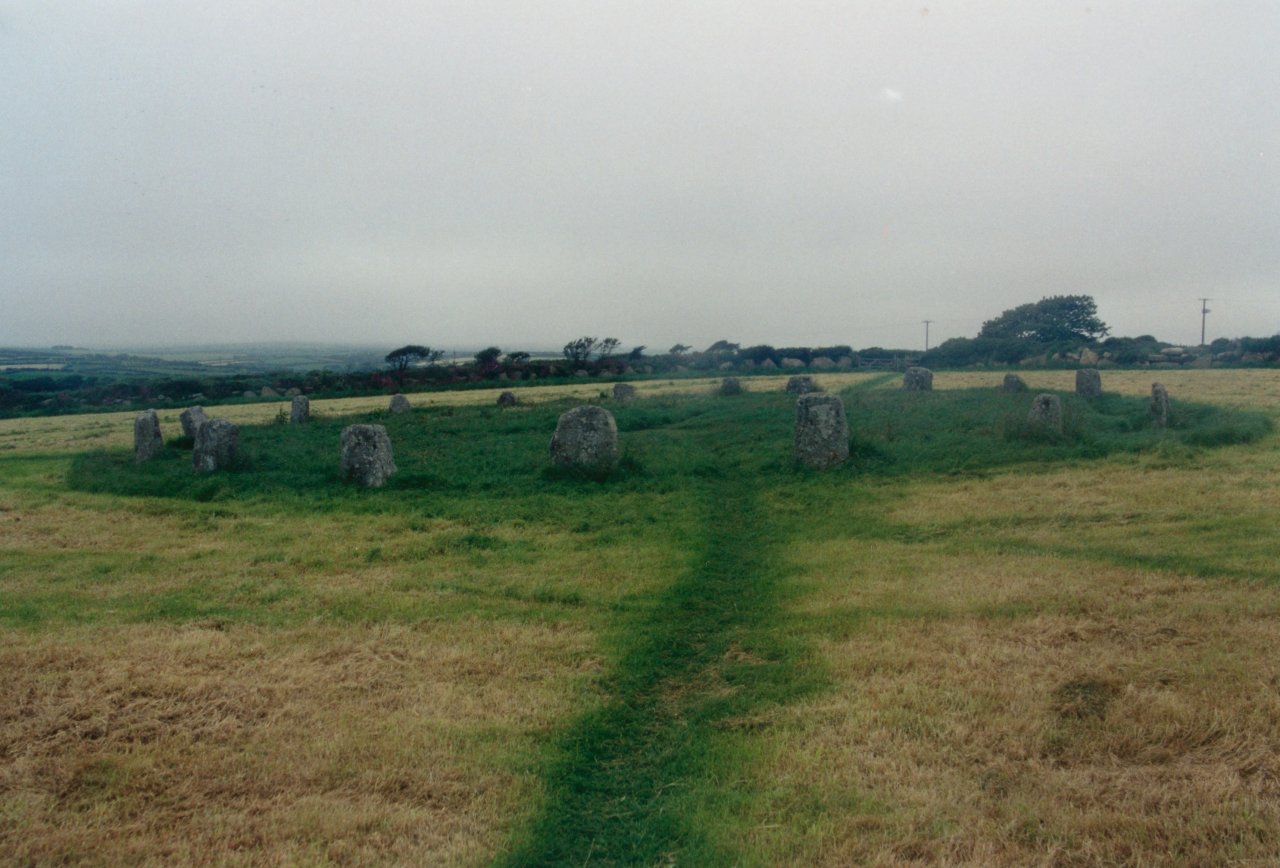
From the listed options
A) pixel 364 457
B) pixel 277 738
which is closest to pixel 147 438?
pixel 364 457

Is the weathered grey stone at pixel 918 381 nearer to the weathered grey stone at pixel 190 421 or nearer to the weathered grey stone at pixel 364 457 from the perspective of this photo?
the weathered grey stone at pixel 364 457

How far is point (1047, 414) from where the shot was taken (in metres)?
18.4

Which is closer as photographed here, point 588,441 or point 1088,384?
point 588,441

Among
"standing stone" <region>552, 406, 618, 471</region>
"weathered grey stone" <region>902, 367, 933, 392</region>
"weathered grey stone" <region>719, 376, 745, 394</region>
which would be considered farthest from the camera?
"weathered grey stone" <region>719, 376, 745, 394</region>

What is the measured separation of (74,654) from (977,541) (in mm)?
10765

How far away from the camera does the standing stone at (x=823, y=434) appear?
1708 cm

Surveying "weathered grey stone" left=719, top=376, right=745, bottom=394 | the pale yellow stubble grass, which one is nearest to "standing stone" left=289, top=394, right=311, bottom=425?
"weathered grey stone" left=719, top=376, right=745, bottom=394

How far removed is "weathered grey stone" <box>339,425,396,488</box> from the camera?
53.7 feet

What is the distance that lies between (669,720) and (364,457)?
11958 mm

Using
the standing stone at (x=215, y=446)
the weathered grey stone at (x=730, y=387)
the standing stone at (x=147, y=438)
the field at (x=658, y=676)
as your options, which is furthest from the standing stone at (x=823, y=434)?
the weathered grey stone at (x=730, y=387)

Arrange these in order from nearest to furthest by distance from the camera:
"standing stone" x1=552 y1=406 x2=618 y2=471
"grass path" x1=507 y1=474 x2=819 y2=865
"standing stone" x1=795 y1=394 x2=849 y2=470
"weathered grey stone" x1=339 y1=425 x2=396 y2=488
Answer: "grass path" x1=507 y1=474 x2=819 y2=865
"weathered grey stone" x1=339 y1=425 x2=396 y2=488
"standing stone" x1=552 y1=406 x2=618 y2=471
"standing stone" x1=795 y1=394 x2=849 y2=470

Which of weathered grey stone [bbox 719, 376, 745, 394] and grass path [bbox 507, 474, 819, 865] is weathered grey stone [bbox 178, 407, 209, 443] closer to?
grass path [bbox 507, 474, 819, 865]

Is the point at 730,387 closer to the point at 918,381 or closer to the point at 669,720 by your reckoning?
the point at 918,381

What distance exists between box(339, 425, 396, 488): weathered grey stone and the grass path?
861 cm
